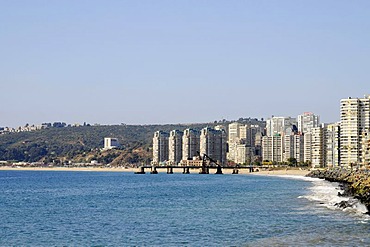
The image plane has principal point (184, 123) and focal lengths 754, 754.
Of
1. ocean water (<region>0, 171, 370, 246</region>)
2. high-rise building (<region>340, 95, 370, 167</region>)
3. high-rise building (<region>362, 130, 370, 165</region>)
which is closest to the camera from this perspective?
ocean water (<region>0, 171, 370, 246</region>)

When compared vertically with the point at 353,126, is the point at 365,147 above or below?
below

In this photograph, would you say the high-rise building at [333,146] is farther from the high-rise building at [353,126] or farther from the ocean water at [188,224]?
the ocean water at [188,224]

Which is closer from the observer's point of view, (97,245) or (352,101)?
(97,245)

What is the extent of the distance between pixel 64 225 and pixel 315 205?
68.4 feet

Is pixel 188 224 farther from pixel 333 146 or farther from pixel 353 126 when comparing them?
pixel 333 146

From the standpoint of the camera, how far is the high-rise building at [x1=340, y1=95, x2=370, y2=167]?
569 feet

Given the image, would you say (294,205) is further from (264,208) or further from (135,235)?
(135,235)

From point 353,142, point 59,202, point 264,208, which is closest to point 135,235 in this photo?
point 264,208

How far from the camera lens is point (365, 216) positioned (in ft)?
149

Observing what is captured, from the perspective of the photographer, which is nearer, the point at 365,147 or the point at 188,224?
the point at 188,224

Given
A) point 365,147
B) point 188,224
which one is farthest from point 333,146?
point 188,224

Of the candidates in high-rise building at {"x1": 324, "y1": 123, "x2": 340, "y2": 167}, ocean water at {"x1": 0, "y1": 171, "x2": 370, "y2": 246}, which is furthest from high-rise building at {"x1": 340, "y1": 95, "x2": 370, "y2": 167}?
ocean water at {"x1": 0, "y1": 171, "x2": 370, "y2": 246}

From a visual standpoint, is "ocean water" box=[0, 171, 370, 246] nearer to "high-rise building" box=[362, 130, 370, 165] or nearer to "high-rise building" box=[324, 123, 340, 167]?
"high-rise building" box=[362, 130, 370, 165]

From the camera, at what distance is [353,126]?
177625mm
